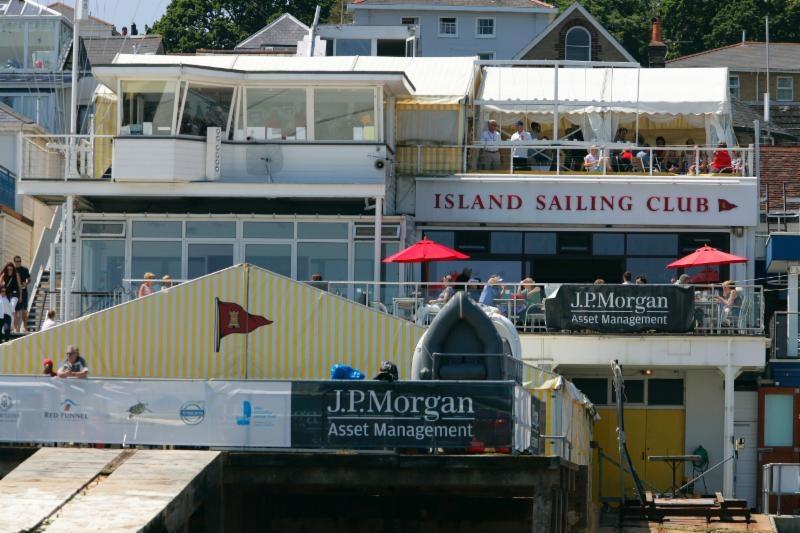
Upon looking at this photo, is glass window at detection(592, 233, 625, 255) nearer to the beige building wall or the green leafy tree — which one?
the beige building wall

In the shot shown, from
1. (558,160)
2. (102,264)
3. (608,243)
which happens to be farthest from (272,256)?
(608,243)

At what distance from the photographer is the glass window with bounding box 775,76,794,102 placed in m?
85.4

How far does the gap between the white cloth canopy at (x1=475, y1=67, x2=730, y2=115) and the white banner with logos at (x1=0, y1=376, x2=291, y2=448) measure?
17.1 metres

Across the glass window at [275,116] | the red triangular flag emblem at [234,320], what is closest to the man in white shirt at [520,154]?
the glass window at [275,116]

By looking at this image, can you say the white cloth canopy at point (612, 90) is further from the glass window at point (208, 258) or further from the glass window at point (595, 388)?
the glass window at point (208, 258)

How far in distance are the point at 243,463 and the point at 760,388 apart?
47.0 ft

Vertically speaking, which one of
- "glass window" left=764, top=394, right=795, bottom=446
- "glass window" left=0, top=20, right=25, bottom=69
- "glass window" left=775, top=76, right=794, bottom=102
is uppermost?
"glass window" left=775, top=76, right=794, bottom=102

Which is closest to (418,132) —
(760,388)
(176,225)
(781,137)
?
(176,225)

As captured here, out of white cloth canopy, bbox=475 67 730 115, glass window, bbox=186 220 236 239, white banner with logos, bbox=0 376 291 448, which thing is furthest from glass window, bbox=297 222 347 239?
white banner with logos, bbox=0 376 291 448

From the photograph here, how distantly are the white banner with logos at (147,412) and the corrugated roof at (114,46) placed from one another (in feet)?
144

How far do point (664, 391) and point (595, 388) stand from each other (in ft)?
4.50

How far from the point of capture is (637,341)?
36.3m

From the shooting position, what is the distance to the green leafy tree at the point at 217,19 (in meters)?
89.7

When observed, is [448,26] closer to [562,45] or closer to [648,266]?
[562,45]
